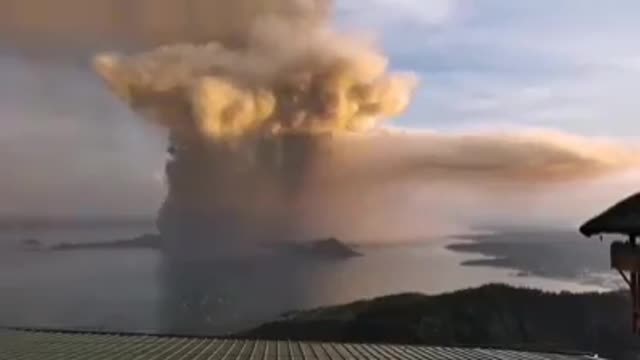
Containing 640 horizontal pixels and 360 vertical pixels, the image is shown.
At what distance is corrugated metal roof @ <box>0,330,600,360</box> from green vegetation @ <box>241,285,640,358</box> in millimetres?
8978

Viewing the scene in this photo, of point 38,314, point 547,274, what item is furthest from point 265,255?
point 547,274

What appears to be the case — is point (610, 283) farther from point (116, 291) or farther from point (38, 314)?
point (38, 314)

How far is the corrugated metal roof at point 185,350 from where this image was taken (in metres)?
7.91

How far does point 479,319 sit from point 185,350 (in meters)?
12.9

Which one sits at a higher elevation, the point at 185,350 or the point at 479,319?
the point at 479,319

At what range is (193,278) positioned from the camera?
Answer: 20.6 m

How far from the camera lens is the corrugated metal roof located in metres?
7.91

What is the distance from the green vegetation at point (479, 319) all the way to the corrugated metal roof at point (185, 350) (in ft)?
29.5

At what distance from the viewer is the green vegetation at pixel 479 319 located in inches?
772

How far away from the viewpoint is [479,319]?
20.8m

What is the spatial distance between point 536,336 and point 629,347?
3764 mm

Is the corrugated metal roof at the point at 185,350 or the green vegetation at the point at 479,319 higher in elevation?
the green vegetation at the point at 479,319

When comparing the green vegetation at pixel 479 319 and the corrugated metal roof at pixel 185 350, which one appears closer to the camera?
the corrugated metal roof at pixel 185 350

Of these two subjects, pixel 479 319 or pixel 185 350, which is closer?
pixel 185 350
